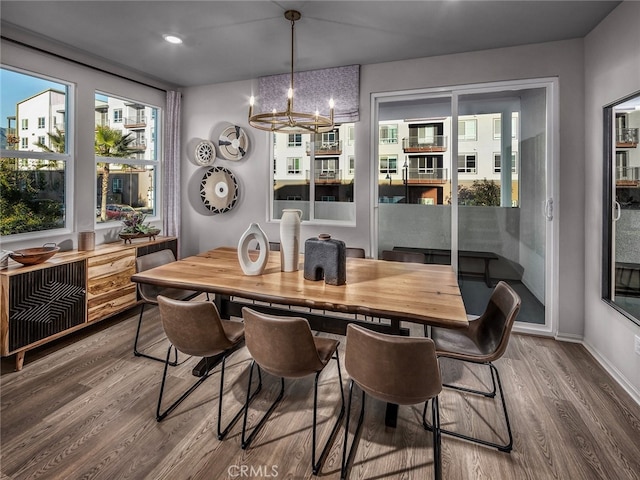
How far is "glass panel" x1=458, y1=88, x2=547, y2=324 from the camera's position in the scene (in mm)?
3307

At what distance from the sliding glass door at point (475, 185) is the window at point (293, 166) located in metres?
0.97

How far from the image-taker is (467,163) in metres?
3.51

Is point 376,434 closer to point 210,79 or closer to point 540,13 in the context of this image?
point 540,13

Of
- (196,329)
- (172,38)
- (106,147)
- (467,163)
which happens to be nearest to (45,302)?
(196,329)

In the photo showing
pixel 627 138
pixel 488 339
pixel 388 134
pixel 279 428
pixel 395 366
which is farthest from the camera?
pixel 388 134

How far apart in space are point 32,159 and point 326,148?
2825mm

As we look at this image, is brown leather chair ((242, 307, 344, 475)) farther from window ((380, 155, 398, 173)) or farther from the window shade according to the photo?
the window shade

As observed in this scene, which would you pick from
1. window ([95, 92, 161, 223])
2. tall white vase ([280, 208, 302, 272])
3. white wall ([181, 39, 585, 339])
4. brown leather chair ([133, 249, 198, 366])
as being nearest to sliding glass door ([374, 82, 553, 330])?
white wall ([181, 39, 585, 339])

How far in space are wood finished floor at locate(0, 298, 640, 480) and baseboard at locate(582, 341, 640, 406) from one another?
0.04 m

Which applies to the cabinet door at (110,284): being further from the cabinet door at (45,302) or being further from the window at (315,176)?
the window at (315,176)

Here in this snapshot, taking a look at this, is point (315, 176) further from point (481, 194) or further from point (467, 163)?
point (481, 194)

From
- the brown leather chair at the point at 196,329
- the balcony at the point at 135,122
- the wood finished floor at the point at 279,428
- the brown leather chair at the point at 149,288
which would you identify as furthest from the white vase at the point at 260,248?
the balcony at the point at 135,122

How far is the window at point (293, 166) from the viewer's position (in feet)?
13.7

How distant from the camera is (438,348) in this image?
6.59 feet
